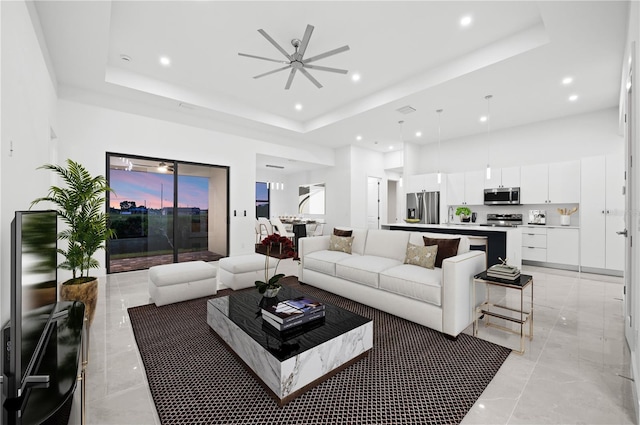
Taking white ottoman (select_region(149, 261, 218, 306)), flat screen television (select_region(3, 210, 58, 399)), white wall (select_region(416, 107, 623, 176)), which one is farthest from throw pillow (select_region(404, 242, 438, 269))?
white wall (select_region(416, 107, 623, 176))

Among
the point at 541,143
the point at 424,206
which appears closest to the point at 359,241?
the point at 424,206

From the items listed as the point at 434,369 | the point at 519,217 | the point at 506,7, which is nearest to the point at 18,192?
the point at 434,369

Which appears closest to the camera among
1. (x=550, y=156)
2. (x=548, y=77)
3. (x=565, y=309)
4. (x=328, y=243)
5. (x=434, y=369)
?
(x=434, y=369)

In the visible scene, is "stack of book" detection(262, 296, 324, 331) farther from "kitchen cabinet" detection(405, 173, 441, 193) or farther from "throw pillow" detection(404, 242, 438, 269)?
"kitchen cabinet" detection(405, 173, 441, 193)

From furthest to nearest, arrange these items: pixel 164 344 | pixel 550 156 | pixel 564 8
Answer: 1. pixel 550 156
2. pixel 564 8
3. pixel 164 344

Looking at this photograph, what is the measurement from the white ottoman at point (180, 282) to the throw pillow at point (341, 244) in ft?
Result: 5.65

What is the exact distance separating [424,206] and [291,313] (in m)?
6.14

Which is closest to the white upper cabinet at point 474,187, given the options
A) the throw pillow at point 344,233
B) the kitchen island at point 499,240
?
the kitchen island at point 499,240

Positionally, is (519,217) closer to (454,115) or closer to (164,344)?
(454,115)

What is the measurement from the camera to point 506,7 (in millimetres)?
3021

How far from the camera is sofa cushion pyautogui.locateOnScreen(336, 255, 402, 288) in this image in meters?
3.13

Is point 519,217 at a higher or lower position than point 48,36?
lower

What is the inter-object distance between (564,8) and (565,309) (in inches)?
126

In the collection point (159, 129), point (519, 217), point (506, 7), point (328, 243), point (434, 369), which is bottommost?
point (434, 369)
